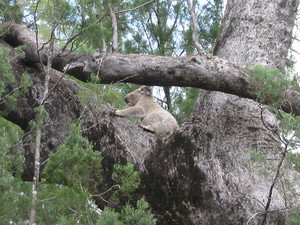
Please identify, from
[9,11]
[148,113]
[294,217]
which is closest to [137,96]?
[148,113]

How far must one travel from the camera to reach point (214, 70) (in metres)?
5.56

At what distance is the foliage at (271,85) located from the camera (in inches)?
181

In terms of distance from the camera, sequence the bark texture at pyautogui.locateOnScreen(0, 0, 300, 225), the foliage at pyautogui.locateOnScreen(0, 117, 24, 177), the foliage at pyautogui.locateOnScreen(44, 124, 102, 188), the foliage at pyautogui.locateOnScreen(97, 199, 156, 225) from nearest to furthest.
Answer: the foliage at pyautogui.locateOnScreen(97, 199, 156, 225), the foliage at pyautogui.locateOnScreen(44, 124, 102, 188), the foliage at pyautogui.locateOnScreen(0, 117, 24, 177), the bark texture at pyautogui.locateOnScreen(0, 0, 300, 225)

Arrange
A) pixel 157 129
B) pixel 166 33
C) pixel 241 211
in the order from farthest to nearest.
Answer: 1. pixel 166 33
2. pixel 157 129
3. pixel 241 211

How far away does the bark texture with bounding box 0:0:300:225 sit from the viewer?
503 centimetres

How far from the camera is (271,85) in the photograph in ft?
15.2

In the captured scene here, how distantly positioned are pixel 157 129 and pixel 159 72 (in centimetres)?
182

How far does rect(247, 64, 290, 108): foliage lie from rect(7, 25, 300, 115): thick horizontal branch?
51cm

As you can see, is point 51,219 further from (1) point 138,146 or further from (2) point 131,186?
(2) point 131,186

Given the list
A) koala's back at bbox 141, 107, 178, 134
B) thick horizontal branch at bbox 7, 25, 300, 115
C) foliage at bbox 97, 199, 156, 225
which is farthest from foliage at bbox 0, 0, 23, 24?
foliage at bbox 97, 199, 156, 225

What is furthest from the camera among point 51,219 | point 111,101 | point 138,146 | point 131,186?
point 51,219

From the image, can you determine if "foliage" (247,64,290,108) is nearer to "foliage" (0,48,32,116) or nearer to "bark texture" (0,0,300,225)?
"bark texture" (0,0,300,225)

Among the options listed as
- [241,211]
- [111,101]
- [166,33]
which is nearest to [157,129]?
[111,101]

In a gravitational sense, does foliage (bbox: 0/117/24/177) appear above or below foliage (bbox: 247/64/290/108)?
below
